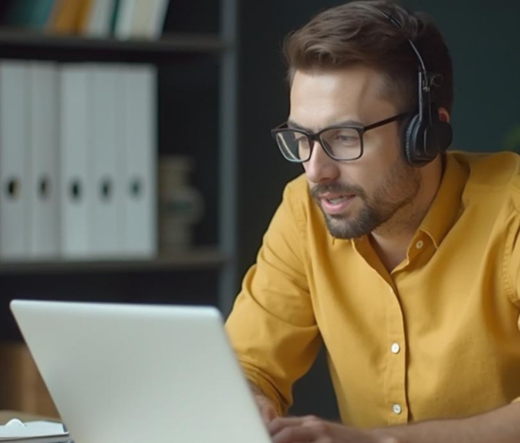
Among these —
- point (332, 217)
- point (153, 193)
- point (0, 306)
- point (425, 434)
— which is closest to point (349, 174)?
point (332, 217)

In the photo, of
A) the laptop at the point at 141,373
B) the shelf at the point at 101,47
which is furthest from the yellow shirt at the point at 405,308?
the shelf at the point at 101,47

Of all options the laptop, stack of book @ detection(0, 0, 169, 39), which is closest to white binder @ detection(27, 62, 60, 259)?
stack of book @ detection(0, 0, 169, 39)

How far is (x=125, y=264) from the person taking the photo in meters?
2.56

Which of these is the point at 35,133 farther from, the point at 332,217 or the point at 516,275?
A: the point at 516,275

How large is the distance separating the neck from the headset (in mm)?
94

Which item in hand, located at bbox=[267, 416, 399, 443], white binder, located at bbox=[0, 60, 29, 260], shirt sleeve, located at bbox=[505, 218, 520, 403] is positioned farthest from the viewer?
white binder, located at bbox=[0, 60, 29, 260]

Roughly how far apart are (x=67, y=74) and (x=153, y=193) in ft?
1.04

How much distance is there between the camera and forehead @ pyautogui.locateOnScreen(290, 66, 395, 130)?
67.4 inches

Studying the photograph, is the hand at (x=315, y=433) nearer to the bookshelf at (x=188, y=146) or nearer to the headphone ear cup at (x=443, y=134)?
the headphone ear cup at (x=443, y=134)

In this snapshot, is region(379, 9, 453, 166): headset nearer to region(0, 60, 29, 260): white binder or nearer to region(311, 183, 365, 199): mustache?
region(311, 183, 365, 199): mustache

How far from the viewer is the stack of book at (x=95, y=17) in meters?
2.54

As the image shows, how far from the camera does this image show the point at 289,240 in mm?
1930

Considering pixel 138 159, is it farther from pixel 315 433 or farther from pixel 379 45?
pixel 315 433

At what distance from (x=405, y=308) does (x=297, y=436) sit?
0.47 m
